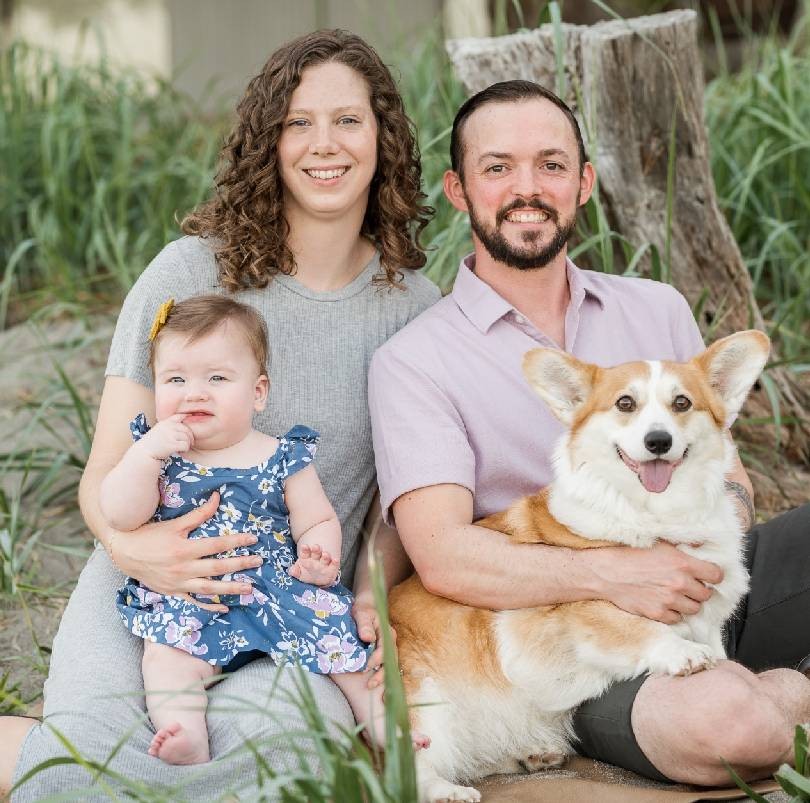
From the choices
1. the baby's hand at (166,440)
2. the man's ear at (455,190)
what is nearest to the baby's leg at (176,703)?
the baby's hand at (166,440)

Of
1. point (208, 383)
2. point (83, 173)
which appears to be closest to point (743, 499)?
point (208, 383)

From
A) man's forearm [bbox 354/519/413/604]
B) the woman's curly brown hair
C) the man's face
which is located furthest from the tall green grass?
man's forearm [bbox 354/519/413/604]

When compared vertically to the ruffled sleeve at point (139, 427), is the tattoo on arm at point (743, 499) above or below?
below

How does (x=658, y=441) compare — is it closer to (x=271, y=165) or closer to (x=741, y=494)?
(x=741, y=494)

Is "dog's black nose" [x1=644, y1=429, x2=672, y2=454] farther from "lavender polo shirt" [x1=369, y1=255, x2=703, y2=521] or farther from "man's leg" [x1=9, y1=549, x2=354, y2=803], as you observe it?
"man's leg" [x1=9, y1=549, x2=354, y2=803]

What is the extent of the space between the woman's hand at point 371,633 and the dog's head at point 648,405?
61 centimetres

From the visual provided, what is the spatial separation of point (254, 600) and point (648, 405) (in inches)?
38.7

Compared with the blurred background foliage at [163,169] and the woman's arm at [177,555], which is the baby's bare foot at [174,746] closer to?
the woman's arm at [177,555]

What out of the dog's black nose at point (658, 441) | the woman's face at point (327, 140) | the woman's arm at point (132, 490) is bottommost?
the woman's arm at point (132, 490)

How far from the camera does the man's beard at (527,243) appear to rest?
3088 millimetres

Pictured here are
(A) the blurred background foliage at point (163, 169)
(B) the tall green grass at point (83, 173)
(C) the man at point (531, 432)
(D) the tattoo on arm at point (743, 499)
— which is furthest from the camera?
(B) the tall green grass at point (83, 173)

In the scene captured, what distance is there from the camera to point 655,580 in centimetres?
264

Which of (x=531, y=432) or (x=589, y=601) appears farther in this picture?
(x=531, y=432)

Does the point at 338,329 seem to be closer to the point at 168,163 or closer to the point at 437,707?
the point at 437,707
